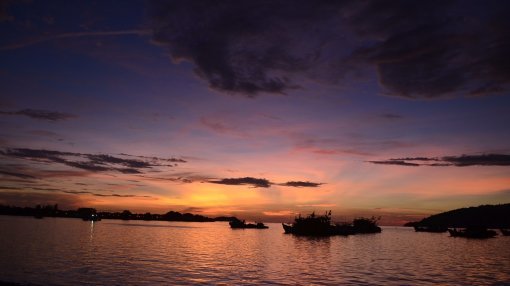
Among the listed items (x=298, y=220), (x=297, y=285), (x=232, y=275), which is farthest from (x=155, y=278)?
(x=298, y=220)

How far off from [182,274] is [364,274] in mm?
22866

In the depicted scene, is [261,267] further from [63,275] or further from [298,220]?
[298,220]

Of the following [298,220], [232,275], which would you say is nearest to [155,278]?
[232,275]

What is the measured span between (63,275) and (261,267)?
2527cm

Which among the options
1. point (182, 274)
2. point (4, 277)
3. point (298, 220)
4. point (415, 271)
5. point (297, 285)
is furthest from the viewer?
point (298, 220)

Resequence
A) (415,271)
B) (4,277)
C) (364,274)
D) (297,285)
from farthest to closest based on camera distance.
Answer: (415,271) < (364,274) < (297,285) < (4,277)

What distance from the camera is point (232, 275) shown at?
47125 mm

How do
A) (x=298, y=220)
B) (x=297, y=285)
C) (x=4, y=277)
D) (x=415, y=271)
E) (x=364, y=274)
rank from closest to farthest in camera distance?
(x=4, y=277), (x=297, y=285), (x=364, y=274), (x=415, y=271), (x=298, y=220)

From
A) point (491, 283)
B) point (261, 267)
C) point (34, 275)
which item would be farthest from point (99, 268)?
point (491, 283)

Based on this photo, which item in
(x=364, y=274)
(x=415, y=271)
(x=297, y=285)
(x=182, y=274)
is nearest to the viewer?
(x=297, y=285)

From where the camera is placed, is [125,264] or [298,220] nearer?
[125,264]

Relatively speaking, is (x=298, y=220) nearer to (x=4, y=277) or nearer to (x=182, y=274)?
(x=182, y=274)

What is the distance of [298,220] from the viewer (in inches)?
6289

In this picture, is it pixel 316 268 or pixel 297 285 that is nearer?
pixel 297 285
